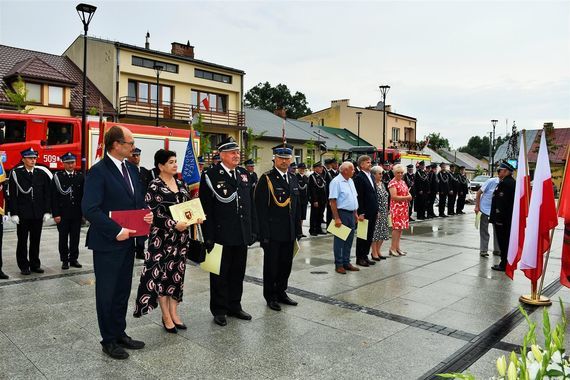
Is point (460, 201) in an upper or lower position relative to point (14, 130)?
lower

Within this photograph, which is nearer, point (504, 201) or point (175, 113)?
point (504, 201)

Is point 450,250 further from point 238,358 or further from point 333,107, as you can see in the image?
point 333,107

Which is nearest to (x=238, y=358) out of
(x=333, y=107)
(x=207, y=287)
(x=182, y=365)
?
(x=182, y=365)

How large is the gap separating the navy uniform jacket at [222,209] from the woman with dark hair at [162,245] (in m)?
0.36

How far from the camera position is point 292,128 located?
127 ft

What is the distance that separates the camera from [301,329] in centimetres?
477

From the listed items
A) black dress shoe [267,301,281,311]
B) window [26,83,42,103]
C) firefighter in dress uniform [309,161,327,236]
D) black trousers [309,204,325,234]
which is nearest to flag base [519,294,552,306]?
black dress shoe [267,301,281,311]

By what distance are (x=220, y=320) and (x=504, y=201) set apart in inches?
220

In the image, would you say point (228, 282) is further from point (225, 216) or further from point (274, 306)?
point (225, 216)

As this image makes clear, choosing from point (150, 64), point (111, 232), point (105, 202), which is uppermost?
point (150, 64)

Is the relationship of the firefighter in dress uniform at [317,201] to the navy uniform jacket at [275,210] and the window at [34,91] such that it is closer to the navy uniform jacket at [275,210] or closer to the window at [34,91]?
the navy uniform jacket at [275,210]

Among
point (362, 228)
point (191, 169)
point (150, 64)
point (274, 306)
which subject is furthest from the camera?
point (150, 64)

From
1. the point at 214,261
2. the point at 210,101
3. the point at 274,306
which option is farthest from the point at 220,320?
the point at 210,101

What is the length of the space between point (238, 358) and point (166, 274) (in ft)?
3.71
